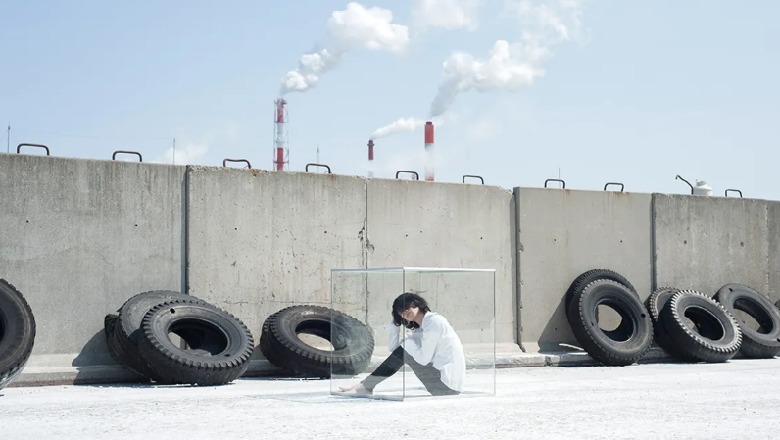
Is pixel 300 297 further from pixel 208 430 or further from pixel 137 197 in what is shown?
pixel 208 430

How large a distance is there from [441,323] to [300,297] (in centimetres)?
453

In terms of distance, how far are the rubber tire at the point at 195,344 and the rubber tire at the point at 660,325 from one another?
6674 mm

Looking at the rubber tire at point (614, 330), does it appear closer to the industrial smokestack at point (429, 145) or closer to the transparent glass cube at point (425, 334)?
the transparent glass cube at point (425, 334)

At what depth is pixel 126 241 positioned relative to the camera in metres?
13.2

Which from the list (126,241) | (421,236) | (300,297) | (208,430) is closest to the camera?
(208,430)

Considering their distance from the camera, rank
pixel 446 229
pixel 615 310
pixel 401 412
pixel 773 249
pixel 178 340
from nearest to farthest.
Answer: pixel 401 412 → pixel 178 340 → pixel 446 229 → pixel 615 310 → pixel 773 249

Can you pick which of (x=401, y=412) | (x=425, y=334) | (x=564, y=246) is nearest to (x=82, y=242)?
(x=425, y=334)

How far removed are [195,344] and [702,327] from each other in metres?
8.28

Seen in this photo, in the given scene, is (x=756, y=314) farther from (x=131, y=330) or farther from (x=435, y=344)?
(x=131, y=330)

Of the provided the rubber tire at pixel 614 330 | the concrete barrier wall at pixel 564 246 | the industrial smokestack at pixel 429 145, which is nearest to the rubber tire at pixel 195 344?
the concrete barrier wall at pixel 564 246

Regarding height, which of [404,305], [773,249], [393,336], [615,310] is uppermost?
[773,249]

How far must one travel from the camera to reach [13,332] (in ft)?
37.5

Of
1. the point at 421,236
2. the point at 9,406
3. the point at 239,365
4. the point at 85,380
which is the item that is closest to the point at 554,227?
the point at 421,236

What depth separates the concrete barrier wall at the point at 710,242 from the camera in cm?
1789
